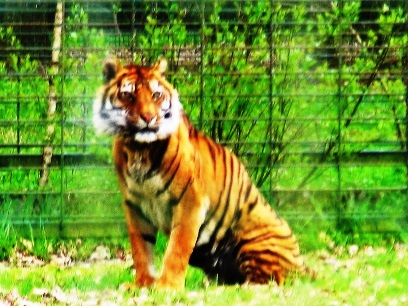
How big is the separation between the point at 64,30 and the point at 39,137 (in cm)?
35

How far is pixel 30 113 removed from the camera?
470cm

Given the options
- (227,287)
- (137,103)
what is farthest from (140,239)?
(137,103)

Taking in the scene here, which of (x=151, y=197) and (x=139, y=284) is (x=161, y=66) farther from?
(x=139, y=284)

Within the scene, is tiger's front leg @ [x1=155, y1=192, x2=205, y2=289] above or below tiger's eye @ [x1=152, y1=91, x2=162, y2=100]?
below

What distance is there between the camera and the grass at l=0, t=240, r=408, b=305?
435cm

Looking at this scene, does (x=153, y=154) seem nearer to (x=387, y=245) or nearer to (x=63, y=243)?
(x=63, y=243)

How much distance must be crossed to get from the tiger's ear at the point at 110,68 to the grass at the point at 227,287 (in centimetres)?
54

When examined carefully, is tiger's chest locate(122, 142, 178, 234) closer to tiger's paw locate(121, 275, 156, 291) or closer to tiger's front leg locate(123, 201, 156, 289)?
tiger's front leg locate(123, 201, 156, 289)

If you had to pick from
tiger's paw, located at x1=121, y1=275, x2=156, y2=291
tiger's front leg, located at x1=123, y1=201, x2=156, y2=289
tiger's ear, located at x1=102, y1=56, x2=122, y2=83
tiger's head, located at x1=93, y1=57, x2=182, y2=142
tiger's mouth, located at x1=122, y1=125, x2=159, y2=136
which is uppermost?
tiger's ear, located at x1=102, y1=56, x2=122, y2=83

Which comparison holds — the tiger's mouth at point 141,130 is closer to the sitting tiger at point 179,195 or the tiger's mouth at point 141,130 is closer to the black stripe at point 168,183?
the sitting tiger at point 179,195

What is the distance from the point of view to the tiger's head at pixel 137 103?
14.3 feet

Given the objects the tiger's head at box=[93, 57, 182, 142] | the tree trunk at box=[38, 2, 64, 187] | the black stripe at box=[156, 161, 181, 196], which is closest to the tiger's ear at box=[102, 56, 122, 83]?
the tiger's head at box=[93, 57, 182, 142]

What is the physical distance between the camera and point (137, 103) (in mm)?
4340

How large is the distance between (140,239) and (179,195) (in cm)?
18
